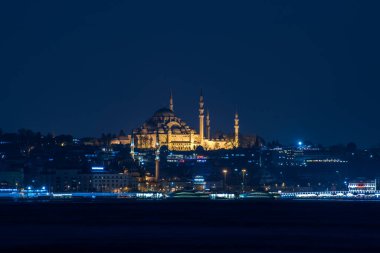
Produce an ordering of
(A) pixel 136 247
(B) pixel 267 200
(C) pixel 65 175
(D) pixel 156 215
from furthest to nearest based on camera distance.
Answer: (C) pixel 65 175 < (B) pixel 267 200 < (D) pixel 156 215 < (A) pixel 136 247

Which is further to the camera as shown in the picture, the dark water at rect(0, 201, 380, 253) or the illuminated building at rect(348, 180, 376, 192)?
the illuminated building at rect(348, 180, 376, 192)

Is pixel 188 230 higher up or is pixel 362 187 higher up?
pixel 362 187

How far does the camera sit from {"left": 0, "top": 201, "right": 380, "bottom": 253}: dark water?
73.4 m

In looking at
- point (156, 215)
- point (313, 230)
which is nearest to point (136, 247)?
point (313, 230)

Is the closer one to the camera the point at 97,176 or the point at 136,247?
the point at 136,247

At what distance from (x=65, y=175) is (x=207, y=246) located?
102m

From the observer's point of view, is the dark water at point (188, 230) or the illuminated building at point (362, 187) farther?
the illuminated building at point (362, 187)

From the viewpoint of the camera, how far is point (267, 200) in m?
160

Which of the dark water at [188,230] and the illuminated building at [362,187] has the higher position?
the illuminated building at [362,187]

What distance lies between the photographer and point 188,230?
87.5 meters

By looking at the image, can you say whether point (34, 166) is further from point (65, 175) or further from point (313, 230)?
point (313, 230)

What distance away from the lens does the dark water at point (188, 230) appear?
73438 mm

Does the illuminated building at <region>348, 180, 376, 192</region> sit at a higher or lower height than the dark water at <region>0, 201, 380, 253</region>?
higher

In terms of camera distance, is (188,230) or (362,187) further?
(362,187)
